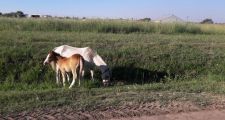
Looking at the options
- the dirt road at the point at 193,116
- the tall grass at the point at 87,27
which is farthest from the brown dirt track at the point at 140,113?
the tall grass at the point at 87,27

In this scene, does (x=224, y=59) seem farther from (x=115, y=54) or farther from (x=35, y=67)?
(x=35, y=67)

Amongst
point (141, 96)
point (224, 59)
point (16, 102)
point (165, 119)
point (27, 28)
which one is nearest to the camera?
point (165, 119)

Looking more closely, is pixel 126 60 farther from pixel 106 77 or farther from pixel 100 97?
pixel 100 97

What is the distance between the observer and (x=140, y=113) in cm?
1048

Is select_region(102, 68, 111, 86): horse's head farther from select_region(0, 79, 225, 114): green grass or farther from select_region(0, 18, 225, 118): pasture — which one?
select_region(0, 79, 225, 114): green grass

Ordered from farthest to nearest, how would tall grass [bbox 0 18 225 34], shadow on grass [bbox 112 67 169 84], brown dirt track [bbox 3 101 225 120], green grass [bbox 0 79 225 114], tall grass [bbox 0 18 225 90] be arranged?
tall grass [bbox 0 18 225 34] < shadow on grass [bbox 112 67 169 84] < tall grass [bbox 0 18 225 90] < green grass [bbox 0 79 225 114] < brown dirt track [bbox 3 101 225 120]

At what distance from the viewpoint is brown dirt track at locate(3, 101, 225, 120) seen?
9914 millimetres

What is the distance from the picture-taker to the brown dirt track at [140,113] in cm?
991

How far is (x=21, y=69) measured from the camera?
53.8ft

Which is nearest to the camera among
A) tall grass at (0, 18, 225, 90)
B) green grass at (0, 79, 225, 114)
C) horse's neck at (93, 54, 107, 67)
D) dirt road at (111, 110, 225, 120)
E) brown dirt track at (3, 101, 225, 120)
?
Result: brown dirt track at (3, 101, 225, 120)

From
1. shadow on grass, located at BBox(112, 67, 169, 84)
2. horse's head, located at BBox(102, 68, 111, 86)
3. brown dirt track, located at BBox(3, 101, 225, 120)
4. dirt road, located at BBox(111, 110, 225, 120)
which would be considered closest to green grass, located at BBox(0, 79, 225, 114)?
brown dirt track, located at BBox(3, 101, 225, 120)

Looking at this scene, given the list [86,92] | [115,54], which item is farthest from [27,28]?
[86,92]

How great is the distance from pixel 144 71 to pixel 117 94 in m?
5.35

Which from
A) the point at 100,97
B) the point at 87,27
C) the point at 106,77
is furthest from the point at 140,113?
the point at 87,27
